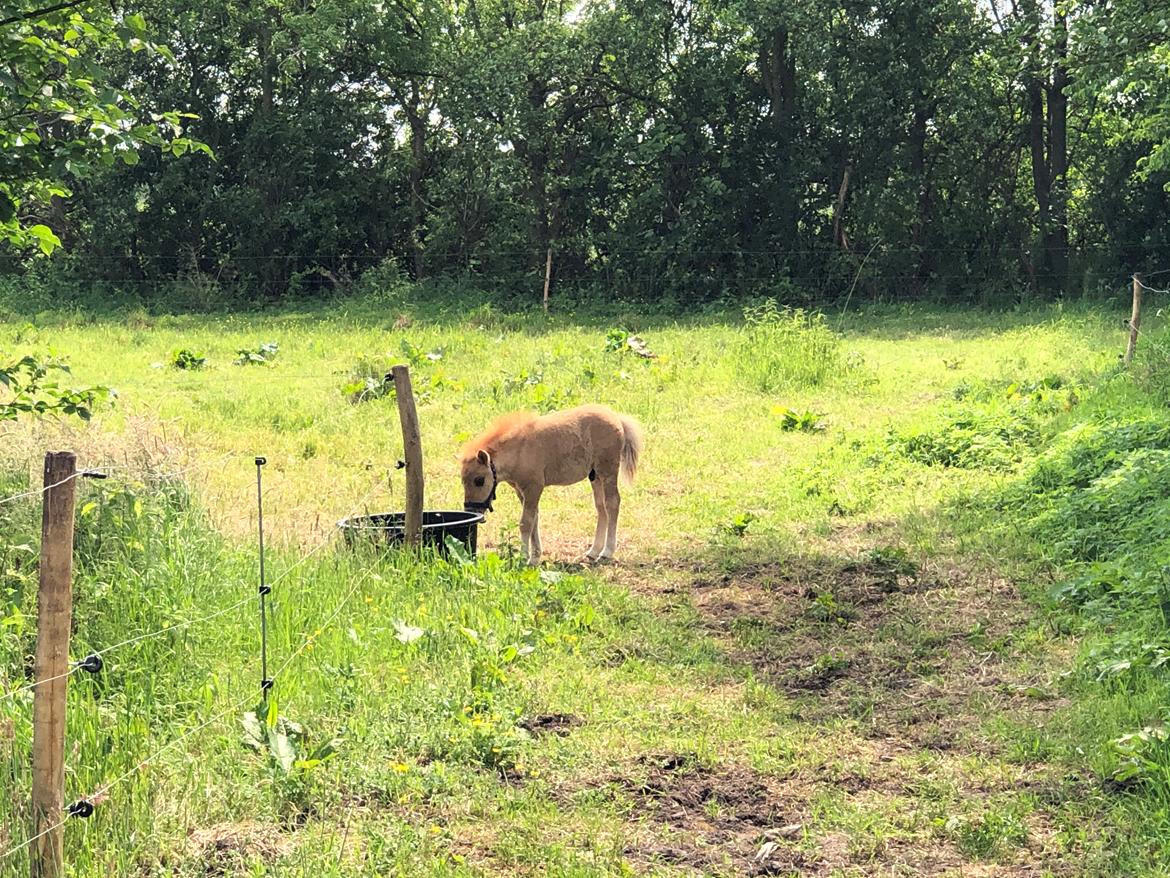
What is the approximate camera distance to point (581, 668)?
20.5 ft

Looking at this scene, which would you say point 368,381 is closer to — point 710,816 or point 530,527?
point 530,527

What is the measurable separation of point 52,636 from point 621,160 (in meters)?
24.3

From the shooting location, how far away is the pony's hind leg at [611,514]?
877 centimetres

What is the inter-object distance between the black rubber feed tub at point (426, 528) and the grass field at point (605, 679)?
228 mm

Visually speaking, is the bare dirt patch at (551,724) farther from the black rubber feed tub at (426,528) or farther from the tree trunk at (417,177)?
the tree trunk at (417,177)

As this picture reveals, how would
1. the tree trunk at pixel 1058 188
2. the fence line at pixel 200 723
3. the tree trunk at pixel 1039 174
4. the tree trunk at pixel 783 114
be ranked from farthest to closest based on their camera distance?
1. the tree trunk at pixel 783 114
2. the tree trunk at pixel 1039 174
3. the tree trunk at pixel 1058 188
4. the fence line at pixel 200 723

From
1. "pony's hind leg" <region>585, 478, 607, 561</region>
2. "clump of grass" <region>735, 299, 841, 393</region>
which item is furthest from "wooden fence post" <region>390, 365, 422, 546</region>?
"clump of grass" <region>735, 299, 841, 393</region>

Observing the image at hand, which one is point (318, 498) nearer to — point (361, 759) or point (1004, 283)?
point (361, 759)

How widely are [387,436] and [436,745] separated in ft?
25.0

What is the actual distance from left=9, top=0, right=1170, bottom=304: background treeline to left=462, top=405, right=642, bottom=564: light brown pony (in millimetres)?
17456

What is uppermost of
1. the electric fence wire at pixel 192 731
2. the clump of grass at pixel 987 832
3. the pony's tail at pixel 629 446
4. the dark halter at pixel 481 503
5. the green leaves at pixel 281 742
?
the pony's tail at pixel 629 446

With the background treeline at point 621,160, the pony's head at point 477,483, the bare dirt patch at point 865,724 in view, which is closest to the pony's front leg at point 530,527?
the pony's head at point 477,483

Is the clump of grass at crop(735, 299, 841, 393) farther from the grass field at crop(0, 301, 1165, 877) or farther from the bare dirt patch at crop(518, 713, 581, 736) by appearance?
the bare dirt patch at crop(518, 713, 581, 736)

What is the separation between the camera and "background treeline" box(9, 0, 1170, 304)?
82.2 ft
